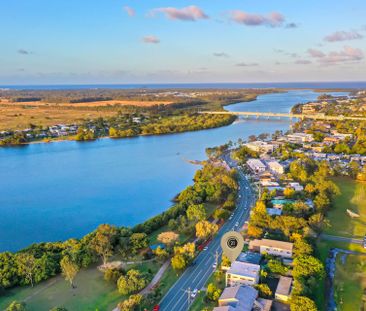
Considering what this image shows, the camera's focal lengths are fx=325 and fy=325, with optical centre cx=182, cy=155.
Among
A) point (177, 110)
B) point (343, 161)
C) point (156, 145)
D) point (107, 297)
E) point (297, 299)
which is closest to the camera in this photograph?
point (297, 299)

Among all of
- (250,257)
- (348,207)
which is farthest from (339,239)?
(250,257)

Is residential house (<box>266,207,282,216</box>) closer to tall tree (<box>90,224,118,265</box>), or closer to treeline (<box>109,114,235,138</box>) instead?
tall tree (<box>90,224,118,265</box>)

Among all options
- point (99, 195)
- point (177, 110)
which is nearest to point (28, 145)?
point (99, 195)

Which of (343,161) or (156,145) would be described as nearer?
(343,161)

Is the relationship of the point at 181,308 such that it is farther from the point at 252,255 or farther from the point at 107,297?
the point at 252,255

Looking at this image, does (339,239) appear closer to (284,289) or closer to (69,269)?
(284,289)

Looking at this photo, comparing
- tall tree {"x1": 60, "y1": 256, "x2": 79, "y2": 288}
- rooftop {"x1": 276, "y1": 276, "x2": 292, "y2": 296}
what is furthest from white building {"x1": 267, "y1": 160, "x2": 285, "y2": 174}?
tall tree {"x1": 60, "y1": 256, "x2": 79, "y2": 288}
